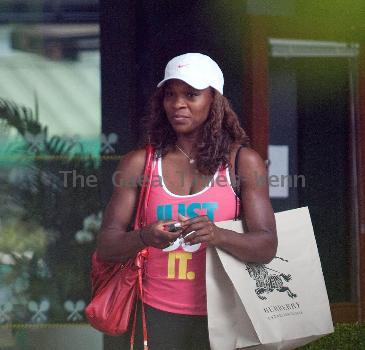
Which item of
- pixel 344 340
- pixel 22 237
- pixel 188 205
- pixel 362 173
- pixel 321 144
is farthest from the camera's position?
pixel 321 144

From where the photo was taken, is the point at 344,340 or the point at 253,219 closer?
the point at 253,219

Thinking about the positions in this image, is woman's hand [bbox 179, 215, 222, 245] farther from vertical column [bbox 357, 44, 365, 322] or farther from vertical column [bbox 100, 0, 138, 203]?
vertical column [bbox 357, 44, 365, 322]

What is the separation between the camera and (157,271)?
3014mm

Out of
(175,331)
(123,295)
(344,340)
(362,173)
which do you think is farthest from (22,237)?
(175,331)

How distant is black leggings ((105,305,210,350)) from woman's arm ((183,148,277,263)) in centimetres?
27

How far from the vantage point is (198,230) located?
284 centimetres

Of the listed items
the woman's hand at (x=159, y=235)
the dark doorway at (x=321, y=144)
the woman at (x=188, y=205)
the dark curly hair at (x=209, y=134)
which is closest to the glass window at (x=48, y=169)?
the dark doorway at (x=321, y=144)

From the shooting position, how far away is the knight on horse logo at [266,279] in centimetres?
301

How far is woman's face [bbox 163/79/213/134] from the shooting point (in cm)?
309

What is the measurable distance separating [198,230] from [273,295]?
403 millimetres

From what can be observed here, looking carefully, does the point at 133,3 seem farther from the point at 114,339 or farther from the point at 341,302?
the point at 341,302

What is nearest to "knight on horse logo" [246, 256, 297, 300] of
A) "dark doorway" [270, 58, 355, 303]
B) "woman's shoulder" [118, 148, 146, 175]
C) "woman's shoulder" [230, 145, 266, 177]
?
"woman's shoulder" [230, 145, 266, 177]

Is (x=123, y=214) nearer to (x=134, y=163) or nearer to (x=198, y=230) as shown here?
(x=134, y=163)

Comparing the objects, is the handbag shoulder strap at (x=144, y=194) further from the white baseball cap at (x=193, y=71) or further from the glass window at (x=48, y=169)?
the glass window at (x=48, y=169)
